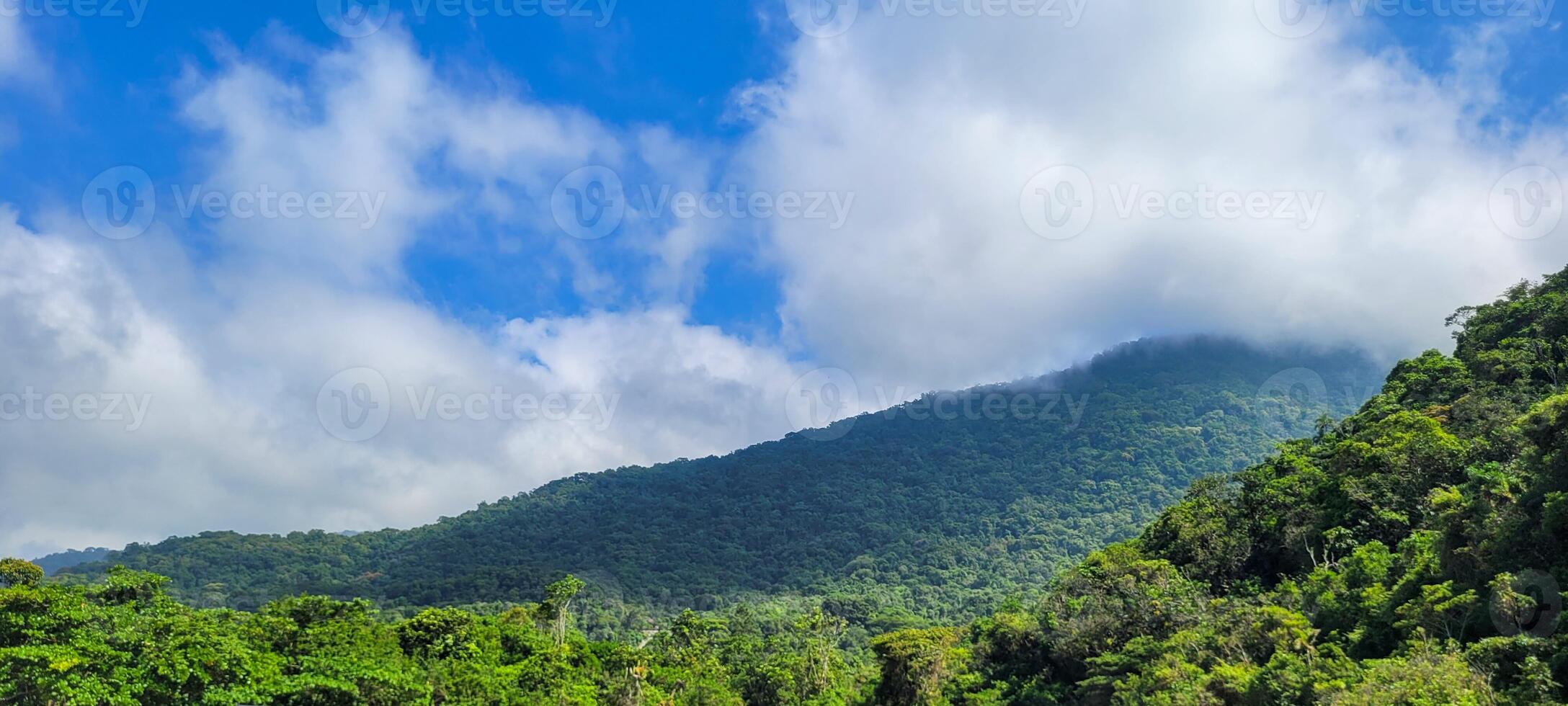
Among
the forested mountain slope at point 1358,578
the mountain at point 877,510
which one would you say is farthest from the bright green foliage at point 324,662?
the mountain at point 877,510

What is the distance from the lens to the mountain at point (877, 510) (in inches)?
4343

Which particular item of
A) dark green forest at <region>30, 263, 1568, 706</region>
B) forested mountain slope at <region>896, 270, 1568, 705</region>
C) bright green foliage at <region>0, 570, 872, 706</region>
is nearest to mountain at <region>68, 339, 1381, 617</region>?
dark green forest at <region>30, 263, 1568, 706</region>

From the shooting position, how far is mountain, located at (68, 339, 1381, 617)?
110312 mm

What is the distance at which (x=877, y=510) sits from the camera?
13825 centimetres

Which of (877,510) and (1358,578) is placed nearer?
(1358,578)

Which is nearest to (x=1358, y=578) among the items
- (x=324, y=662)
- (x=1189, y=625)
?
(x=1189, y=625)

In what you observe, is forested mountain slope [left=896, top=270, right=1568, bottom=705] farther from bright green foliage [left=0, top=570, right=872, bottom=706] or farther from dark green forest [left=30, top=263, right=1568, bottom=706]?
bright green foliage [left=0, top=570, right=872, bottom=706]

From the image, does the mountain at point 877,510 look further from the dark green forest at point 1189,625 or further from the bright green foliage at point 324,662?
the bright green foliage at point 324,662

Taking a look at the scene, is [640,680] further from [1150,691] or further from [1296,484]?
[1296,484]

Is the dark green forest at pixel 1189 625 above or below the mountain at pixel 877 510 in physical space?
below

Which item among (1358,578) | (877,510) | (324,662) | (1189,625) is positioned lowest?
(1189,625)

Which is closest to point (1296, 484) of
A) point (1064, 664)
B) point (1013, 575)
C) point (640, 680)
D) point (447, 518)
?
point (1064, 664)

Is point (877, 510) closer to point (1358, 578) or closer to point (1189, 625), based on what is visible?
point (1189, 625)

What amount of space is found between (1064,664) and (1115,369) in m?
162
